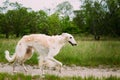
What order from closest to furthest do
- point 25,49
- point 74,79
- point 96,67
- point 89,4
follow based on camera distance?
point 74,79 → point 25,49 → point 96,67 → point 89,4

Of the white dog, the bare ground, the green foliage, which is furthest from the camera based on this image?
the green foliage

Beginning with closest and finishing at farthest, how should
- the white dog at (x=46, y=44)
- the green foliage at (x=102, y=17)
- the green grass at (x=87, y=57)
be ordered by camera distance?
the white dog at (x=46, y=44), the green grass at (x=87, y=57), the green foliage at (x=102, y=17)

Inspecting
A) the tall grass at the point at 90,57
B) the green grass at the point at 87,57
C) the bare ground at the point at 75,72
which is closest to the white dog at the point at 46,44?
the bare ground at the point at 75,72

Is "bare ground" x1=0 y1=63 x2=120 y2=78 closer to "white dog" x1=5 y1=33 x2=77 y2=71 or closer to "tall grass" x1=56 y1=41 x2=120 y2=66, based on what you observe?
"white dog" x1=5 y1=33 x2=77 y2=71

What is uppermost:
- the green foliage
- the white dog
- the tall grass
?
the green foliage

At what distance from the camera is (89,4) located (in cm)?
6178

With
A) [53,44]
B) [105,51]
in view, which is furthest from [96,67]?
[53,44]

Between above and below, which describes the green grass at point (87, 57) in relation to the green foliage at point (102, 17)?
below

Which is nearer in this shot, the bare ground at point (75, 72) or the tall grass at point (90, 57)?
the bare ground at point (75, 72)

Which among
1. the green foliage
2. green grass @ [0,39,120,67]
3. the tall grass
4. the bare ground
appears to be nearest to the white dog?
the bare ground

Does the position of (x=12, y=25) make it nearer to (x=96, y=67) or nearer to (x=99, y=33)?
(x=99, y=33)

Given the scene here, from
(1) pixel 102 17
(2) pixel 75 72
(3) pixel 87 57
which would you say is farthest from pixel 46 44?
(1) pixel 102 17

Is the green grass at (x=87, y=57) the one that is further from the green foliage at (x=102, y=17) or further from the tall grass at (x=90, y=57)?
the green foliage at (x=102, y=17)

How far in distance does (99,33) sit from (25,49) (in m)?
47.9
